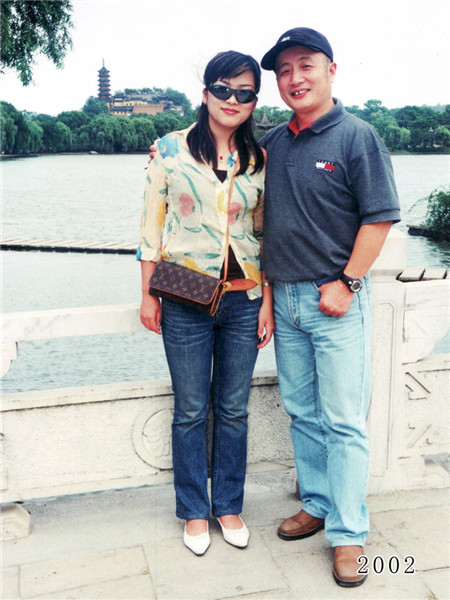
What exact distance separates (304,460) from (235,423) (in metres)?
0.32

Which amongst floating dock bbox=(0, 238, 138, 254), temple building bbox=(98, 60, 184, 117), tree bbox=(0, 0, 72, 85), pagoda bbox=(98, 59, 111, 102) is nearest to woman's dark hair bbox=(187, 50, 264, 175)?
tree bbox=(0, 0, 72, 85)

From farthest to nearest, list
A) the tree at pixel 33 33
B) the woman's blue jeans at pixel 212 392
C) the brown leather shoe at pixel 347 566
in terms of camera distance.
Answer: the tree at pixel 33 33
the woman's blue jeans at pixel 212 392
the brown leather shoe at pixel 347 566

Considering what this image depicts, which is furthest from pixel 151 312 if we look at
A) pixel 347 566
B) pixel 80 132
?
pixel 80 132

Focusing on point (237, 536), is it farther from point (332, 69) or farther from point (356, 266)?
point (332, 69)

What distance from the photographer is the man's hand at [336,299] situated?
233cm

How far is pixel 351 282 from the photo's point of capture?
2.32 m

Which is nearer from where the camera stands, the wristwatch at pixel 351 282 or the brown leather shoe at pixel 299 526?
the wristwatch at pixel 351 282

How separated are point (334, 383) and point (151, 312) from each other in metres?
0.74

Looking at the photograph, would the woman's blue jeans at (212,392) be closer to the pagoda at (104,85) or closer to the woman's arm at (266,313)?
the woman's arm at (266,313)

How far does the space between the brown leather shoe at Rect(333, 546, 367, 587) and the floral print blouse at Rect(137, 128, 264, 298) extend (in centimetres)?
100

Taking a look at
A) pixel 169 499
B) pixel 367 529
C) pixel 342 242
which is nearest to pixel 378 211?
pixel 342 242

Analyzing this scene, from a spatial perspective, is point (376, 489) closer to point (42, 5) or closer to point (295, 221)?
point (295, 221)

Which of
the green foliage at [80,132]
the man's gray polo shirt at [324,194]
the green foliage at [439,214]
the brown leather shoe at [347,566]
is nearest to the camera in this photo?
the man's gray polo shirt at [324,194]

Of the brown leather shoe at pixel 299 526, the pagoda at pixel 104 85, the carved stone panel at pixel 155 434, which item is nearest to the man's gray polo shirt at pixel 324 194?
the carved stone panel at pixel 155 434
